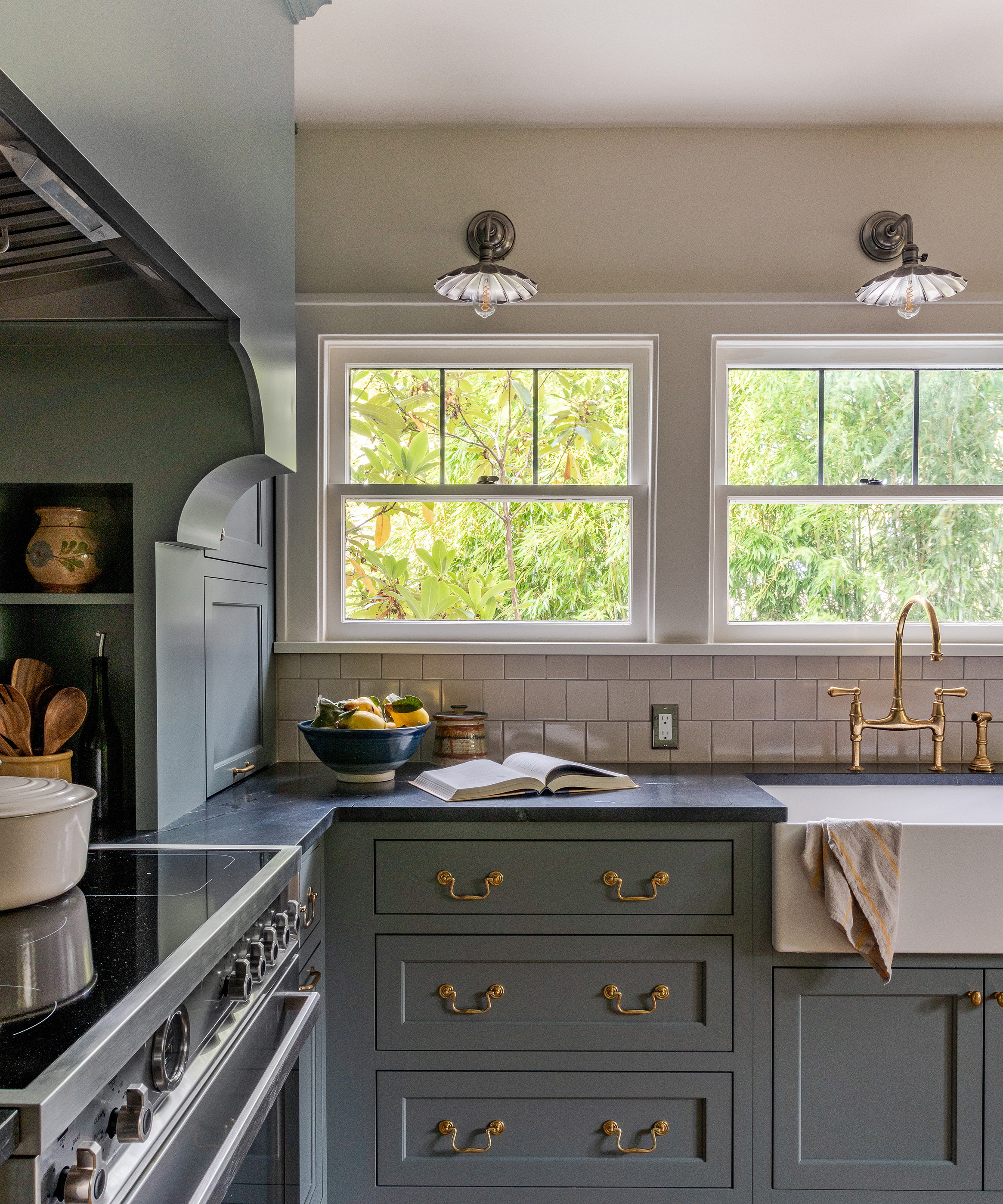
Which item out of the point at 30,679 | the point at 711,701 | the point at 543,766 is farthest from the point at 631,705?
the point at 30,679

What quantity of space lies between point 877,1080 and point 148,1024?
1591 millimetres

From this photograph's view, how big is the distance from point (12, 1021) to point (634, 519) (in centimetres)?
199

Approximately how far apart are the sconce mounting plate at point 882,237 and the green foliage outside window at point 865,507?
326 millimetres

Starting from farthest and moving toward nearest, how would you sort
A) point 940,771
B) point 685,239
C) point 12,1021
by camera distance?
point 685,239 < point 940,771 < point 12,1021

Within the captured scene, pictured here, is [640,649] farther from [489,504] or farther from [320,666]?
[320,666]

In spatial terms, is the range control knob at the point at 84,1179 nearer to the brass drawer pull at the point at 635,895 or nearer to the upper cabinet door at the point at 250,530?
the brass drawer pull at the point at 635,895

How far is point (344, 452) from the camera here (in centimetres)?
253

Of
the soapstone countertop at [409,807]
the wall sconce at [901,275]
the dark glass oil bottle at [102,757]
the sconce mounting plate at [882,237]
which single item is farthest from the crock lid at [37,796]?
the sconce mounting plate at [882,237]

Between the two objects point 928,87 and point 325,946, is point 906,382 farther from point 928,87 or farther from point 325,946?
point 325,946

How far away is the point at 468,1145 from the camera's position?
1809mm

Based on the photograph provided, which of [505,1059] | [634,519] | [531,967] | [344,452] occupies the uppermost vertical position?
[344,452]

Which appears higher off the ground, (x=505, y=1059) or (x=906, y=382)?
(x=906, y=382)

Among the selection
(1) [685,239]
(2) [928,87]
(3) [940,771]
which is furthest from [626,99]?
(3) [940,771]

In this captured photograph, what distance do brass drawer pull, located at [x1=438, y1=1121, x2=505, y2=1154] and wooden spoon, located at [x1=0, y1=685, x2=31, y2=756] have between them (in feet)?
3.74
